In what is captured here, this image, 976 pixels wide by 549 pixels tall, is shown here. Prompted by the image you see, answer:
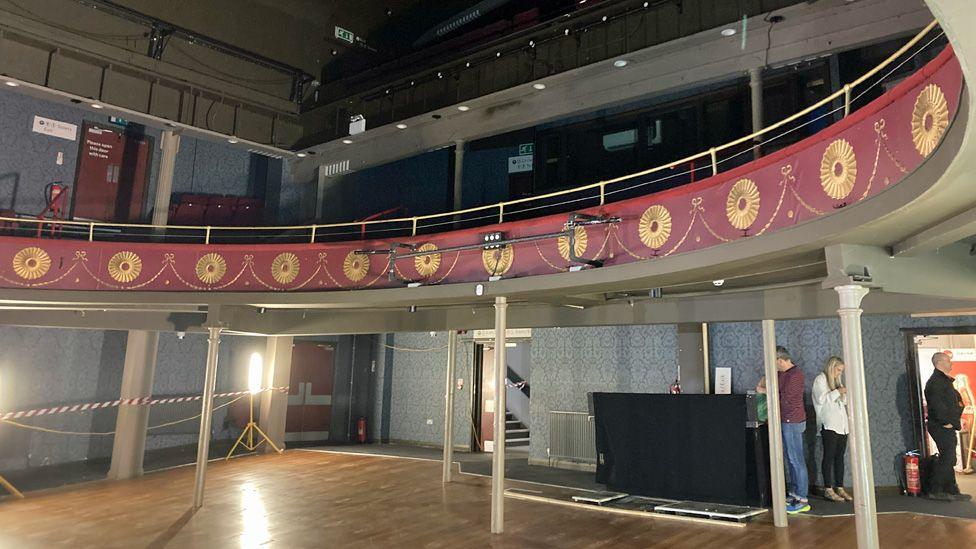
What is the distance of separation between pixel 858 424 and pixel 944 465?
471 cm

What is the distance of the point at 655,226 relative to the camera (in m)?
5.58

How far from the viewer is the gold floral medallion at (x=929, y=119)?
2943 mm

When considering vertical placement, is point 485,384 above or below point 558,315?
below

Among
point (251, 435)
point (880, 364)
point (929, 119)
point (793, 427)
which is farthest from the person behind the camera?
point (251, 435)

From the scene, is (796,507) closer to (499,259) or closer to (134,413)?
(499,259)

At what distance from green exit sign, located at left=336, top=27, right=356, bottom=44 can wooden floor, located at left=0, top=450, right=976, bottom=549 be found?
8.32 meters

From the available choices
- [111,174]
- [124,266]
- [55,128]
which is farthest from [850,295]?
[55,128]

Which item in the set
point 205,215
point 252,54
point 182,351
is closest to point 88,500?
point 182,351

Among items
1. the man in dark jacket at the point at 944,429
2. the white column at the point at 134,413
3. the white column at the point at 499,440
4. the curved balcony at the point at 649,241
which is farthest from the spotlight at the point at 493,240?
the white column at the point at 134,413

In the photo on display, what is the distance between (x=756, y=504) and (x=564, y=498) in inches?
87.5

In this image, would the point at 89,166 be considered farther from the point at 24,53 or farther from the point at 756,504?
the point at 756,504

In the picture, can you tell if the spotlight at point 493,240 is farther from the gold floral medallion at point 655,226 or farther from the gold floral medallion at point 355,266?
the gold floral medallion at point 355,266

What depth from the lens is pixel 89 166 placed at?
11094 mm

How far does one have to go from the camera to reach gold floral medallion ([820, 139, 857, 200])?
380 cm
